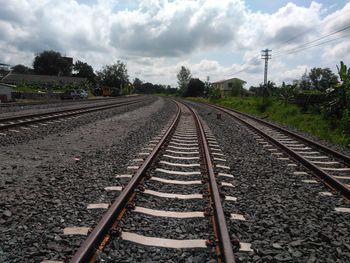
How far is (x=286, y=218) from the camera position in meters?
4.23

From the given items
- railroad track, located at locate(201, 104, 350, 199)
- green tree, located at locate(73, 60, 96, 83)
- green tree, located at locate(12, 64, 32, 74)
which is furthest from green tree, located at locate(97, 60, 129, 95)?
railroad track, located at locate(201, 104, 350, 199)

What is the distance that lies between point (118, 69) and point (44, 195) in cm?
12269

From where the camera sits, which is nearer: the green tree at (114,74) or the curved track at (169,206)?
the curved track at (169,206)

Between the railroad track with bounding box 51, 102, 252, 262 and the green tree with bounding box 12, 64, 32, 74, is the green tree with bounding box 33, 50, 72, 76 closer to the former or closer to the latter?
the green tree with bounding box 12, 64, 32, 74

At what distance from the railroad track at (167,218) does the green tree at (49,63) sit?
12296 centimetres

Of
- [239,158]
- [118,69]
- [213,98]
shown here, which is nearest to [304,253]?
[239,158]

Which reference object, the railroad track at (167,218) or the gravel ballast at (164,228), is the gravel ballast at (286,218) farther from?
the gravel ballast at (164,228)

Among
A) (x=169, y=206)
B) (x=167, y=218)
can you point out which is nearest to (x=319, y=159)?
(x=169, y=206)

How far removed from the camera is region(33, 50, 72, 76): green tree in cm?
12031

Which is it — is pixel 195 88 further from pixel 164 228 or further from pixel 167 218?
pixel 164 228

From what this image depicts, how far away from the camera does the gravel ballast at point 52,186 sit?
329 centimetres

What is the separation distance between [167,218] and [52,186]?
2089 mm

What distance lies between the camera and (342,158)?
8.12m

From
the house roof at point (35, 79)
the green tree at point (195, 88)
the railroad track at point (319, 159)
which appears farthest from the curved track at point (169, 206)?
the green tree at point (195, 88)
